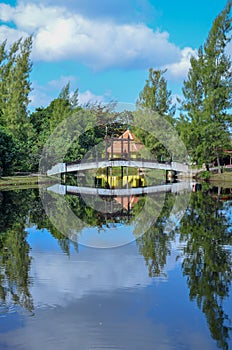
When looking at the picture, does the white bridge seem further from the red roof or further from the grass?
the grass

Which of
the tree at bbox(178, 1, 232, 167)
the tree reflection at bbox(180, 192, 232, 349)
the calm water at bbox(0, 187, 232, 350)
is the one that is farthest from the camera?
the tree at bbox(178, 1, 232, 167)

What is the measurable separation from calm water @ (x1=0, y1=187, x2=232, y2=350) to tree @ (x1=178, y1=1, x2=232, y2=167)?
1664 centimetres

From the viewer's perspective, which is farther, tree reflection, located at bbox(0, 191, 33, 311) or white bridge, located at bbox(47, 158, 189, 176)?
white bridge, located at bbox(47, 158, 189, 176)

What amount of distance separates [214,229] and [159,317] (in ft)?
16.8

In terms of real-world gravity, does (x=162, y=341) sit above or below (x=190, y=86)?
below

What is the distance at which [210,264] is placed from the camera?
255 inches

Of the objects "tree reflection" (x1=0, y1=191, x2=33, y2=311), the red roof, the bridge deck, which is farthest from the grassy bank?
the red roof

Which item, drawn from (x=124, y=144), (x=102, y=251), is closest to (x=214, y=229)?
(x=102, y=251)

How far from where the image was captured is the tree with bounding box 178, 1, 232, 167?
2573cm

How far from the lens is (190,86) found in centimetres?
2775

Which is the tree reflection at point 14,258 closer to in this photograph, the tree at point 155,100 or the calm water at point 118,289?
the calm water at point 118,289

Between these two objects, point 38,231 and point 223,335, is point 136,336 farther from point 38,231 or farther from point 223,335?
point 38,231

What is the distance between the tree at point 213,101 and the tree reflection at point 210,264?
14.8 meters

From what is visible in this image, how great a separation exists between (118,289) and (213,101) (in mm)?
22008
